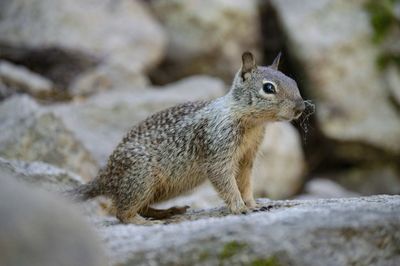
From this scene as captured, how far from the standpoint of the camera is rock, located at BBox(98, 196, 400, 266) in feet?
15.5

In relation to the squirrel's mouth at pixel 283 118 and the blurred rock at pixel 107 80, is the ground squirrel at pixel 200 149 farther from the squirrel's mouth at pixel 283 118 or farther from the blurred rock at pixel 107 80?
the blurred rock at pixel 107 80

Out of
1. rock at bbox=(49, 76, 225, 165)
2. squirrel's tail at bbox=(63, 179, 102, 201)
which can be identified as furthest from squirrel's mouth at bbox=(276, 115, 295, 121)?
rock at bbox=(49, 76, 225, 165)

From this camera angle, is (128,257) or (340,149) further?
(340,149)

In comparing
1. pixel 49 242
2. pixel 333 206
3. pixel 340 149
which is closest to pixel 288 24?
pixel 340 149

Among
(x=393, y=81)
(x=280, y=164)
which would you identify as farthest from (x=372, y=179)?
(x=280, y=164)

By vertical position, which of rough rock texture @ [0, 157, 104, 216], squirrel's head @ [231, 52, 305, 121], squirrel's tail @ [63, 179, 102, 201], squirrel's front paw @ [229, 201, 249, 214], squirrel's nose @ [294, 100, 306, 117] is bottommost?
squirrel's front paw @ [229, 201, 249, 214]

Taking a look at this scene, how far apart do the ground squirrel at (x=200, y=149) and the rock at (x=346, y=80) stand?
7095 mm

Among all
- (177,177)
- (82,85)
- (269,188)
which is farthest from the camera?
(82,85)

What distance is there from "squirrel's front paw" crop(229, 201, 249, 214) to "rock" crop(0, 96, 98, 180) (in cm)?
315

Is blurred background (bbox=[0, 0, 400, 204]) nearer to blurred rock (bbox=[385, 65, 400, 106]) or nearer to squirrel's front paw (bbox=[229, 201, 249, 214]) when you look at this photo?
blurred rock (bbox=[385, 65, 400, 106])

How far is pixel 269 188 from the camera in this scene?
12750mm

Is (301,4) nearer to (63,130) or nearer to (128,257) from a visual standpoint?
(63,130)

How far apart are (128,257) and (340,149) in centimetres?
1028

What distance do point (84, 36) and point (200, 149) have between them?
8.10 metres
